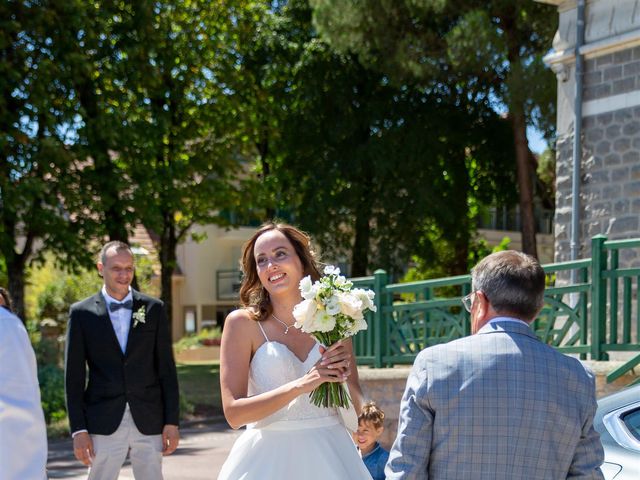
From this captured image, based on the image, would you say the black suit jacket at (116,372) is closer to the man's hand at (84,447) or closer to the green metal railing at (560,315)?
the man's hand at (84,447)

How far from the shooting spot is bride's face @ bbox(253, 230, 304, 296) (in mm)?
4562

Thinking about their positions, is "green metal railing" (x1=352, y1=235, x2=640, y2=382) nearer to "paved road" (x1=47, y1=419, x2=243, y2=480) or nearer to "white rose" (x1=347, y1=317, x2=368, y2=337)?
"paved road" (x1=47, y1=419, x2=243, y2=480)

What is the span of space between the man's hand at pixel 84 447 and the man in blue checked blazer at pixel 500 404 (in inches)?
137

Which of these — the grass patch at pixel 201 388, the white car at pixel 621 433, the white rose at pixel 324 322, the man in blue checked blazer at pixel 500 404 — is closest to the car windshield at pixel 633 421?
the white car at pixel 621 433

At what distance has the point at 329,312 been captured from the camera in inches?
164

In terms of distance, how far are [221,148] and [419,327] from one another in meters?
14.1

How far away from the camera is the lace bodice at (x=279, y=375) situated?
4379 mm

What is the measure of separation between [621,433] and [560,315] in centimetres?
632

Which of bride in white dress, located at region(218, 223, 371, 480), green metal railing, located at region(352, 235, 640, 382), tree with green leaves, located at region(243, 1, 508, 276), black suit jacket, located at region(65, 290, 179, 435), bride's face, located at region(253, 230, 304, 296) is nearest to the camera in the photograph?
bride in white dress, located at region(218, 223, 371, 480)

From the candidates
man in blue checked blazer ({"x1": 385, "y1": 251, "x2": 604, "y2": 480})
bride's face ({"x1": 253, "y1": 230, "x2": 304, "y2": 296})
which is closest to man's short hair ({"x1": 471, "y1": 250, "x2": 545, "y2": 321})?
man in blue checked blazer ({"x1": 385, "y1": 251, "x2": 604, "y2": 480})

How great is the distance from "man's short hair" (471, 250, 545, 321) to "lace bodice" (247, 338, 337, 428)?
4.26 feet

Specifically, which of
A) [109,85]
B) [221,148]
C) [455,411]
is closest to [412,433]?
[455,411]

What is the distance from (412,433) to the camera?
129 inches

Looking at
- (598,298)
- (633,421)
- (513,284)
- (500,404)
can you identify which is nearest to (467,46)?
(598,298)
